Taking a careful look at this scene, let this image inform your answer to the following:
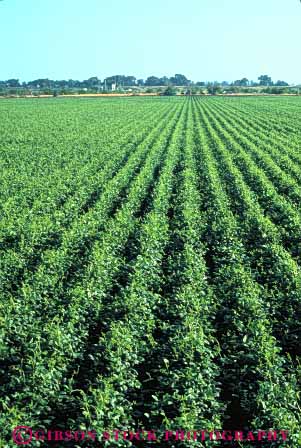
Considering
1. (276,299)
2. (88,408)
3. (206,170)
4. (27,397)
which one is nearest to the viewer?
(88,408)

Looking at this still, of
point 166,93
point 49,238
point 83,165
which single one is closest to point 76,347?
point 49,238

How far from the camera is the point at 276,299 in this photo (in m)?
8.42

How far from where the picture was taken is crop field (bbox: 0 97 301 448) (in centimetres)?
555

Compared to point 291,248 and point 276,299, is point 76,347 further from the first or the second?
point 291,248

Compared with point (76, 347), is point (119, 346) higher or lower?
higher

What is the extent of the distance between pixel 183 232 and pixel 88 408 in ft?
23.2

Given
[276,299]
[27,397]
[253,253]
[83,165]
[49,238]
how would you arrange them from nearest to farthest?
[27,397] < [276,299] < [253,253] < [49,238] < [83,165]

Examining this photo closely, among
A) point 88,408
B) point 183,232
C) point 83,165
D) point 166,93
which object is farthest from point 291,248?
point 166,93

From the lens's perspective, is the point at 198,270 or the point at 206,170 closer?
the point at 198,270

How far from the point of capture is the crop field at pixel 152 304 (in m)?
5.55

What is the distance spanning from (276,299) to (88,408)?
446 centimetres

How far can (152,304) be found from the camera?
8016 millimetres

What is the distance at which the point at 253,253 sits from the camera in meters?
10.9

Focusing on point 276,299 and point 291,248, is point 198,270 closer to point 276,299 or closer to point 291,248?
point 276,299
